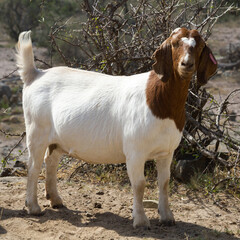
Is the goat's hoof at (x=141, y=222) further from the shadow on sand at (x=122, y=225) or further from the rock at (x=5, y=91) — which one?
the rock at (x=5, y=91)

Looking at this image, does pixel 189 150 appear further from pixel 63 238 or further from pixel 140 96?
pixel 63 238

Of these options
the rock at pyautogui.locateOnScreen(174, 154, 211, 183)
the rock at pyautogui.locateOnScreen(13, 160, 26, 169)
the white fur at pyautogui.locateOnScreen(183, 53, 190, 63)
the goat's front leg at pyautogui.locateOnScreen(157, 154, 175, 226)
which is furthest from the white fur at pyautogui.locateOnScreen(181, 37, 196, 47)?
the rock at pyautogui.locateOnScreen(13, 160, 26, 169)

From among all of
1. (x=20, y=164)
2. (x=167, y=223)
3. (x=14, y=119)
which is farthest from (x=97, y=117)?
(x=14, y=119)

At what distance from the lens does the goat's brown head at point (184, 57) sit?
379 cm

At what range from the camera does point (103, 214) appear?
496 cm

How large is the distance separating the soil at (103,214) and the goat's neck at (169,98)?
115 cm

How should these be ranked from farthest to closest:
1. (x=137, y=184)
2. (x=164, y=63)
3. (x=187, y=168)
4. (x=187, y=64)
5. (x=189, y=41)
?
(x=187, y=168) → (x=137, y=184) → (x=164, y=63) → (x=189, y=41) → (x=187, y=64)

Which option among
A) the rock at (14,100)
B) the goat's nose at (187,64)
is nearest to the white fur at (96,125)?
the goat's nose at (187,64)

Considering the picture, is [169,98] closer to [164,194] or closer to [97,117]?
[97,117]

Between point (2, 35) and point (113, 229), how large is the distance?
2112cm

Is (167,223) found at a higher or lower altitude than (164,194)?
lower

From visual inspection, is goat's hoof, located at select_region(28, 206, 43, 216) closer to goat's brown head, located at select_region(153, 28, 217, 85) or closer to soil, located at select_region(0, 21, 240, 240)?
soil, located at select_region(0, 21, 240, 240)

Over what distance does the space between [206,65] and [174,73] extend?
0.29m

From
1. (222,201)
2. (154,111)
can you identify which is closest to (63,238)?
(154,111)
